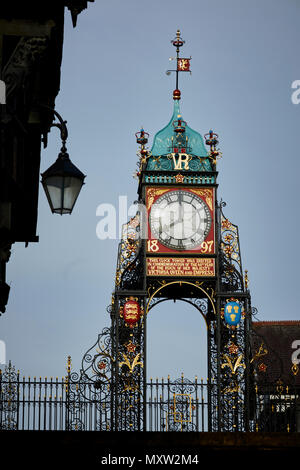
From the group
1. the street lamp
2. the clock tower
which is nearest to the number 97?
the clock tower

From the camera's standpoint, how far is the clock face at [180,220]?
29.9 meters

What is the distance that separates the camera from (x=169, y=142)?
103 feet

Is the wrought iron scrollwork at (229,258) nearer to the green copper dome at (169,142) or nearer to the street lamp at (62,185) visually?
the green copper dome at (169,142)

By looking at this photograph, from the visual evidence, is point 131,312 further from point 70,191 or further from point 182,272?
point 70,191

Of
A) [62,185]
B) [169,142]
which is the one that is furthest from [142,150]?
[62,185]

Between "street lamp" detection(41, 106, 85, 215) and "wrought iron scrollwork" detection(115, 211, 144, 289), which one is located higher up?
"wrought iron scrollwork" detection(115, 211, 144, 289)

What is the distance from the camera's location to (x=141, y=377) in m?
28.2

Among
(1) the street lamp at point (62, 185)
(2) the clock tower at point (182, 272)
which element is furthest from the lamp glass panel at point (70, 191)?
(2) the clock tower at point (182, 272)

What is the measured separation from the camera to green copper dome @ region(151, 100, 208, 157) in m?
31.3

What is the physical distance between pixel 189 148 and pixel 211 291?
14.7 feet

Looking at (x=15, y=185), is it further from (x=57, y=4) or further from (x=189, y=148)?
(x=189, y=148)

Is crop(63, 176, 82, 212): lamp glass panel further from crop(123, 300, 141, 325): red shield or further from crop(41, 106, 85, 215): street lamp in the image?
crop(123, 300, 141, 325): red shield

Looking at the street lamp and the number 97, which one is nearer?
the street lamp

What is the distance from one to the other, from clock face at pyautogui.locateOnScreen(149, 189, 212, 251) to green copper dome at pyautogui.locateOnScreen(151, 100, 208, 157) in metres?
1.68
